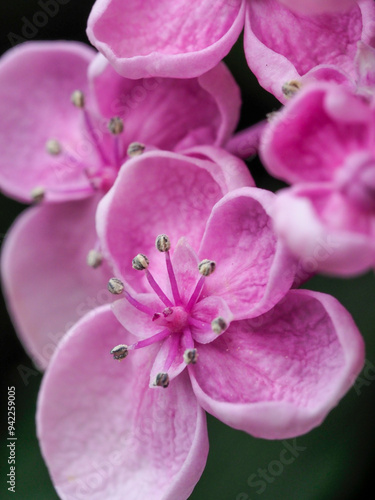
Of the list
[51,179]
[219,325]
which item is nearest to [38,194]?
[51,179]

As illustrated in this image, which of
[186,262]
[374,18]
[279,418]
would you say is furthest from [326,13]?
[279,418]

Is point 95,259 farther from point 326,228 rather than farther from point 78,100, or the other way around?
point 326,228

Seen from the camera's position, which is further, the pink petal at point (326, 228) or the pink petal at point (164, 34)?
the pink petal at point (164, 34)

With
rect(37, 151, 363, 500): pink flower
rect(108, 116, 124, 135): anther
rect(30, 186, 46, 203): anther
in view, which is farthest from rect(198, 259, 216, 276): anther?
rect(30, 186, 46, 203): anther

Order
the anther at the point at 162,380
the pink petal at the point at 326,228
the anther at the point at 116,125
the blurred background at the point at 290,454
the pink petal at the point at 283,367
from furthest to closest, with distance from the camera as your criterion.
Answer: the blurred background at the point at 290,454, the anther at the point at 116,125, the anther at the point at 162,380, the pink petal at the point at 283,367, the pink petal at the point at 326,228

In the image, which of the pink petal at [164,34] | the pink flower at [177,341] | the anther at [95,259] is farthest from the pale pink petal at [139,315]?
the pink petal at [164,34]

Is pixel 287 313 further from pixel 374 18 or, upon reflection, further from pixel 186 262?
pixel 374 18

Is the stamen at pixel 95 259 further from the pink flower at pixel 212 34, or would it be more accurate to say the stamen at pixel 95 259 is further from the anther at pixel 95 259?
the pink flower at pixel 212 34
